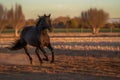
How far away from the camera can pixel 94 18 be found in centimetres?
7938

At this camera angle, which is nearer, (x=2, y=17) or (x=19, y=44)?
(x=19, y=44)

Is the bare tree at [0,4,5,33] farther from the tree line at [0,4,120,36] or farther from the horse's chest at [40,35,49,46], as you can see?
the horse's chest at [40,35,49,46]

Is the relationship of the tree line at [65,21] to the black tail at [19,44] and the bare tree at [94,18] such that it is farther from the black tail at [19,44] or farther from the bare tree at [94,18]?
the black tail at [19,44]

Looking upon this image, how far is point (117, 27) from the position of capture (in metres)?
100

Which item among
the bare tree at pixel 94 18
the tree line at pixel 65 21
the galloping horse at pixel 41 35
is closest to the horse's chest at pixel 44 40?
the galloping horse at pixel 41 35

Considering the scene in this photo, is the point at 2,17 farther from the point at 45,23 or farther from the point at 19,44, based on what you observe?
the point at 45,23

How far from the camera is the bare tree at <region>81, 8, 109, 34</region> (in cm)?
7694

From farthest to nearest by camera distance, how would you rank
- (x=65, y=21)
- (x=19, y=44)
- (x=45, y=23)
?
(x=65, y=21), (x=19, y=44), (x=45, y=23)

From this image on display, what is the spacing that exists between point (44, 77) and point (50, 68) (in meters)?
2.59

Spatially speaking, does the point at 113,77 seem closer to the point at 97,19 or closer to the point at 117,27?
the point at 97,19

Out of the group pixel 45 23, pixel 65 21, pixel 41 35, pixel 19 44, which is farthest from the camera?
pixel 65 21

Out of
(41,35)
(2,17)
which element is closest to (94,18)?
(2,17)

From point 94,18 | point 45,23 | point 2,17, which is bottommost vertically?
point 45,23

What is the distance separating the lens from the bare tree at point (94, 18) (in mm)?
76944
